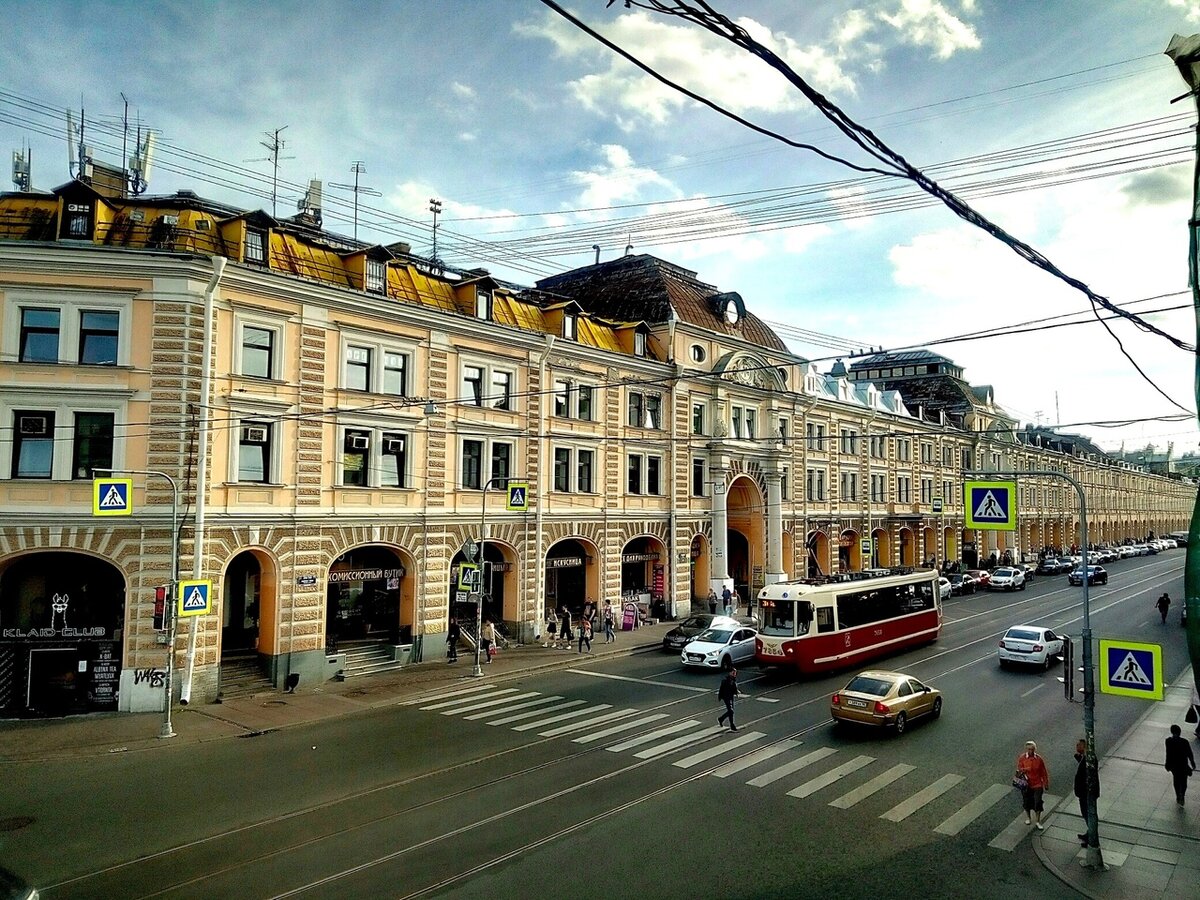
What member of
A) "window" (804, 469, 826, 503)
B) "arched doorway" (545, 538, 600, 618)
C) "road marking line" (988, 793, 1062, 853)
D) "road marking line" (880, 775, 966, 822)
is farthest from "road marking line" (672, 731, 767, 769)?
"window" (804, 469, 826, 503)

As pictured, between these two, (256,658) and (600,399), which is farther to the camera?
(600,399)

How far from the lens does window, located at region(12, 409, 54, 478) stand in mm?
21578

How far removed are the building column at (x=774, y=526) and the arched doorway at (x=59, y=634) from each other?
3522cm

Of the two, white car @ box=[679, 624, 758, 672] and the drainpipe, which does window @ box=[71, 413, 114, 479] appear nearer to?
the drainpipe

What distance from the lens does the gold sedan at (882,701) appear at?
1886cm

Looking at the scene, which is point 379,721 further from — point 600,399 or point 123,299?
point 600,399

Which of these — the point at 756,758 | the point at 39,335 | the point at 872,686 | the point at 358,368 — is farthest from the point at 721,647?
the point at 39,335

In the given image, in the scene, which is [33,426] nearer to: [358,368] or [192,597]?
[192,597]

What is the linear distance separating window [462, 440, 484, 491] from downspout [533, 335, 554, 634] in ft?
9.64

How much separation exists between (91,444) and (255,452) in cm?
451

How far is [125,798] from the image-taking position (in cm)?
1495

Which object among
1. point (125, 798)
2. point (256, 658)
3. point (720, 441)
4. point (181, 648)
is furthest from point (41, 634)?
point (720, 441)

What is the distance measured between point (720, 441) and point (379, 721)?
26.5m

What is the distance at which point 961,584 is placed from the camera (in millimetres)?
56531
